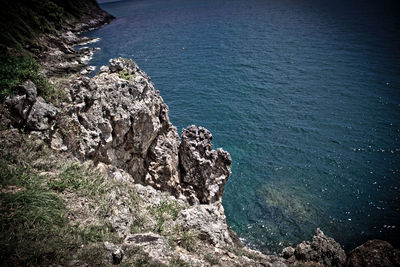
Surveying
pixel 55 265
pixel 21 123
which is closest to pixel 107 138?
pixel 21 123

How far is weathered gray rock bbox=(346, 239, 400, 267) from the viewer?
17.6 metres

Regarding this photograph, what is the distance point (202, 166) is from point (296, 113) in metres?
26.1

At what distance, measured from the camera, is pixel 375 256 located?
Answer: 1819cm

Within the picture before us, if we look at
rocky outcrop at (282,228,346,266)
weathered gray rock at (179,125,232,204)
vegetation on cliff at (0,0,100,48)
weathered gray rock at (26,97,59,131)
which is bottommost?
rocky outcrop at (282,228,346,266)

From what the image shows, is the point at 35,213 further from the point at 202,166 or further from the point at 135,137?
the point at 202,166

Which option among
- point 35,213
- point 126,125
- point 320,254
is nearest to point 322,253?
point 320,254

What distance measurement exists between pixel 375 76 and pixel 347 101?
1334cm

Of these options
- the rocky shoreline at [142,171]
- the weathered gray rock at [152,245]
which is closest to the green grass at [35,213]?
the rocky shoreline at [142,171]

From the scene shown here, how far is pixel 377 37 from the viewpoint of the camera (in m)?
67.4

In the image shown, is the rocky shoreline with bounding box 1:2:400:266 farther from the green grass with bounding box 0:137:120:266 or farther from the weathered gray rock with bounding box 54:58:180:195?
the green grass with bounding box 0:137:120:266

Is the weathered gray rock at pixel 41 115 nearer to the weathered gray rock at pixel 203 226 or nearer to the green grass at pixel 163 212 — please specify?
the green grass at pixel 163 212

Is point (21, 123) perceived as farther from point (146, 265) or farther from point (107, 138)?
point (146, 265)

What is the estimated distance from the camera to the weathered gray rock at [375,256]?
17609 millimetres

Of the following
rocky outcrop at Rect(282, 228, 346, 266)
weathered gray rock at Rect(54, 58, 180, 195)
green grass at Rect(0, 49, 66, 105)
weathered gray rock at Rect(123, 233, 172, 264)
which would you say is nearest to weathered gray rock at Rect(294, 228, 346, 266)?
rocky outcrop at Rect(282, 228, 346, 266)
